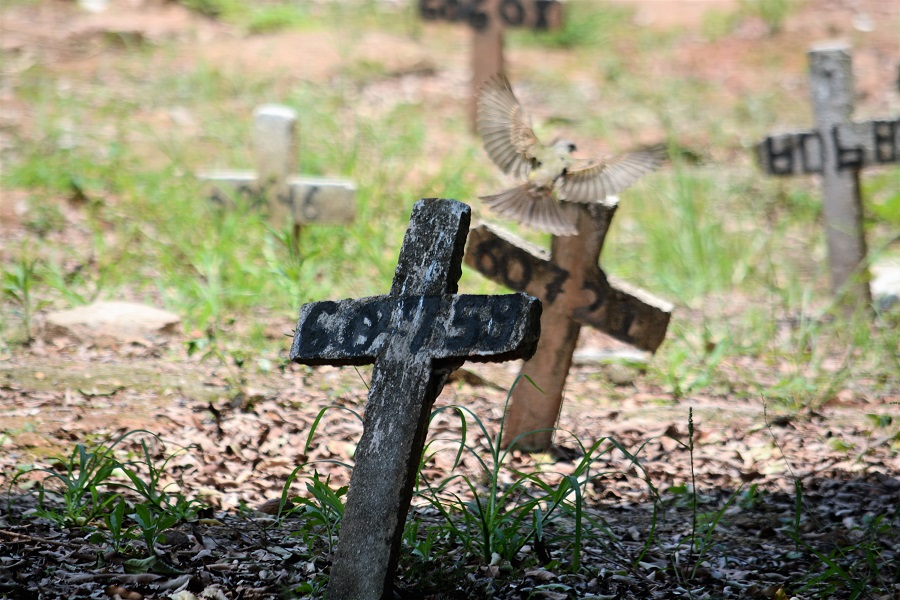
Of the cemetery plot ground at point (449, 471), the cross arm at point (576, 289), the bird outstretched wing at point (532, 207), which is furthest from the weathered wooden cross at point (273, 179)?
the bird outstretched wing at point (532, 207)

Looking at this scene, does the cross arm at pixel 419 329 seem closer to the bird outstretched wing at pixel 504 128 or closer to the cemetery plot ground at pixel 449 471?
the cemetery plot ground at pixel 449 471

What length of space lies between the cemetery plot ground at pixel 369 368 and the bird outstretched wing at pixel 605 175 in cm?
86

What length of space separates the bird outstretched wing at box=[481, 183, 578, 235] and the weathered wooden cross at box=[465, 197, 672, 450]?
178 mm

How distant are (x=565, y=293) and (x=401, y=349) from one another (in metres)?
1.18

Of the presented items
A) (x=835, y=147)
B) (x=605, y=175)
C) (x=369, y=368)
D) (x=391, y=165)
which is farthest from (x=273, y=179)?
(x=835, y=147)

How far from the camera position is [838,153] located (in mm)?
5391

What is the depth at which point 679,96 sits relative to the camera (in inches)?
377

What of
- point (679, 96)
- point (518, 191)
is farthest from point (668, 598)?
point (679, 96)

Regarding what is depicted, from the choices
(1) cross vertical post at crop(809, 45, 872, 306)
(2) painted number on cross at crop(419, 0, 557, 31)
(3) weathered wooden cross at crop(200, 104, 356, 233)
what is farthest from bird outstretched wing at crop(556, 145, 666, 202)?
(2) painted number on cross at crop(419, 0, 557, 31)

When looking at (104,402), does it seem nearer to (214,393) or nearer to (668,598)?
(214,393)

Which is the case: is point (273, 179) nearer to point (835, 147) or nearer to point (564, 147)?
point (564, 147)

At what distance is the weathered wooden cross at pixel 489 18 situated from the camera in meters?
7.74

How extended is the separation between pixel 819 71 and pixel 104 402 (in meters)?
4.07

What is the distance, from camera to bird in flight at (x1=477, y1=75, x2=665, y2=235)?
3.17m
